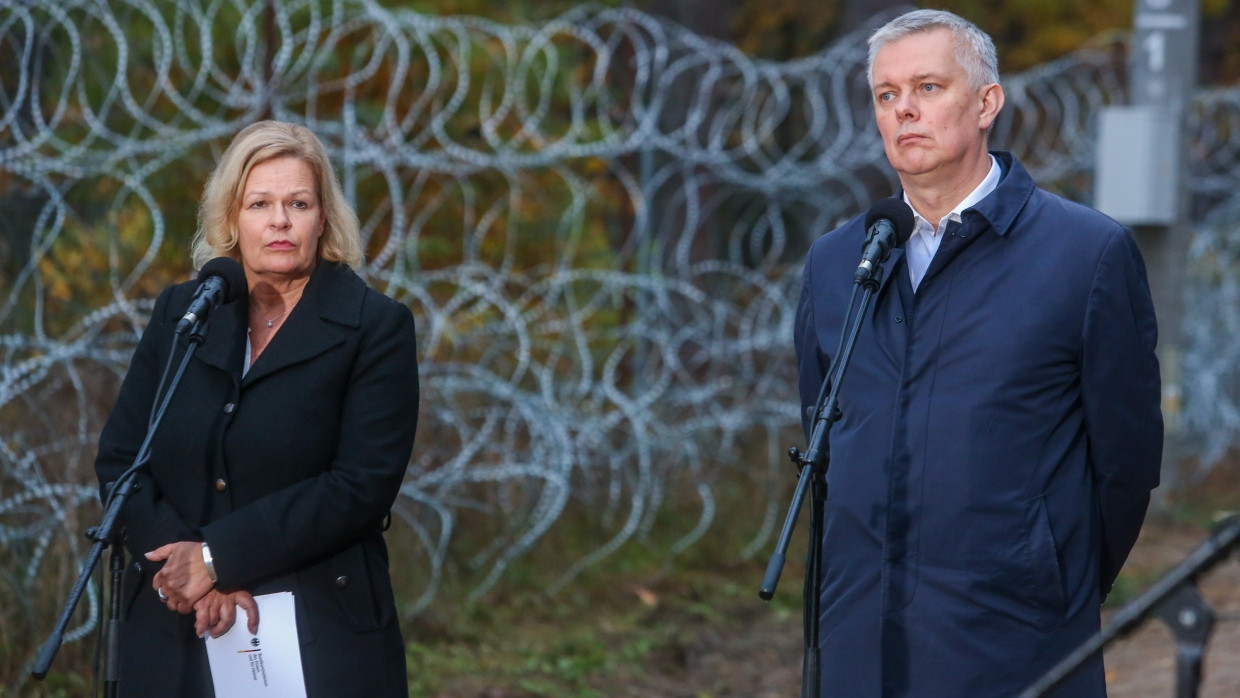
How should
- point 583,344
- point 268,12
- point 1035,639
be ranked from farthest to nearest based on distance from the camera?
point 583,344 → point 268,12 → point 1035,639

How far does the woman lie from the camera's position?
10.6 ft

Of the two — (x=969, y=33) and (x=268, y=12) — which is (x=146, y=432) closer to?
(x=969, y=33)

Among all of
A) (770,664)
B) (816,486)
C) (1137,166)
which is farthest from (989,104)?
(1137,166)

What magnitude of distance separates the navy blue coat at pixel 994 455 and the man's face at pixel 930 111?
12 cm

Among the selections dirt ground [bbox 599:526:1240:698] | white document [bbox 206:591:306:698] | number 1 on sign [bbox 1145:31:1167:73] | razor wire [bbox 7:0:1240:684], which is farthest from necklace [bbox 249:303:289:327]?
number 1 on sign [bbox 1145:31:1167:73]

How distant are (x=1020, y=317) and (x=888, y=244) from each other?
29 centimetres

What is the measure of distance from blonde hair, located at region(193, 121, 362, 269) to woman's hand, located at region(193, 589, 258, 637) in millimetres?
786

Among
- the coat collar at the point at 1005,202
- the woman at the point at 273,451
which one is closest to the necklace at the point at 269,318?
the woman at the point at 273,451

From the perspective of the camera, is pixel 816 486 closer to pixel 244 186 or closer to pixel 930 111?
pixel 930 111

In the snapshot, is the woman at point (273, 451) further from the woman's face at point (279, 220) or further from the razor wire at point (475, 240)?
the razor wire at point (475, 240)

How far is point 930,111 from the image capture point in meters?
3.10

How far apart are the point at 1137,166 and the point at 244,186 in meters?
6.95

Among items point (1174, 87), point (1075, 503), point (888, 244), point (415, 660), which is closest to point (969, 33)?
point (888, 244)

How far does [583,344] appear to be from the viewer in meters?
6.88
